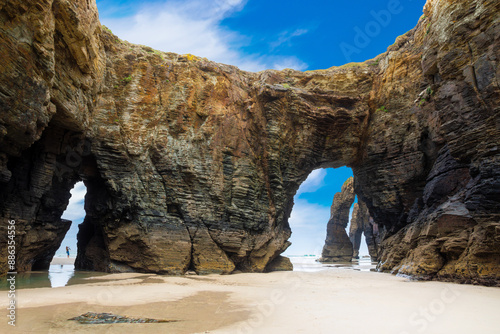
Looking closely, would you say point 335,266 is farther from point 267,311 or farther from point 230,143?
point 267,311

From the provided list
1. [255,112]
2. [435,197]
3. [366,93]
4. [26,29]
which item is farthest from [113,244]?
[366,93]

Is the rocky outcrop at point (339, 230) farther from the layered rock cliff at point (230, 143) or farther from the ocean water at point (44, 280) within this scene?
the ocean water at point (44, 280)

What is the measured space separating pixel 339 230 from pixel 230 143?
3526cm

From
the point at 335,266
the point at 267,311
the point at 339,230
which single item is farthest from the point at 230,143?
the point at 339,230

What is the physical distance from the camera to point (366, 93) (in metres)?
21.9

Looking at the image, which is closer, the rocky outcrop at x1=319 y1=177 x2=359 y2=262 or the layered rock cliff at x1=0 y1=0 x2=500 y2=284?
the layered rock cliff at x1=0 y1=0 x2=500 y2=284

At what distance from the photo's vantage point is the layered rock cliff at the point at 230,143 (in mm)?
10602

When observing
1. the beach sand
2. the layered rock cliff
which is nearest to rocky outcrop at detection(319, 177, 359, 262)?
the layered rock cliff

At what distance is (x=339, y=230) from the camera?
46.9 meters

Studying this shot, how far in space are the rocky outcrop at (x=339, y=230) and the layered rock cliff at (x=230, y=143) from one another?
77.1 feet

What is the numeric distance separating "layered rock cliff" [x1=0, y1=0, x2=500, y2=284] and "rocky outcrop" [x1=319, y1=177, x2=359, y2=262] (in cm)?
2351

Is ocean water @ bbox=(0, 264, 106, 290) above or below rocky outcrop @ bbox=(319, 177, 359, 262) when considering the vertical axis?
below

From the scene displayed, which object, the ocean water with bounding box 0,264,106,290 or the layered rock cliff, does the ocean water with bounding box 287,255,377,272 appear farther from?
the ocean water with bounding box 0,264,106,290

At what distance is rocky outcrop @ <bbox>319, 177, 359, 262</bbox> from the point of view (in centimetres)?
4544
